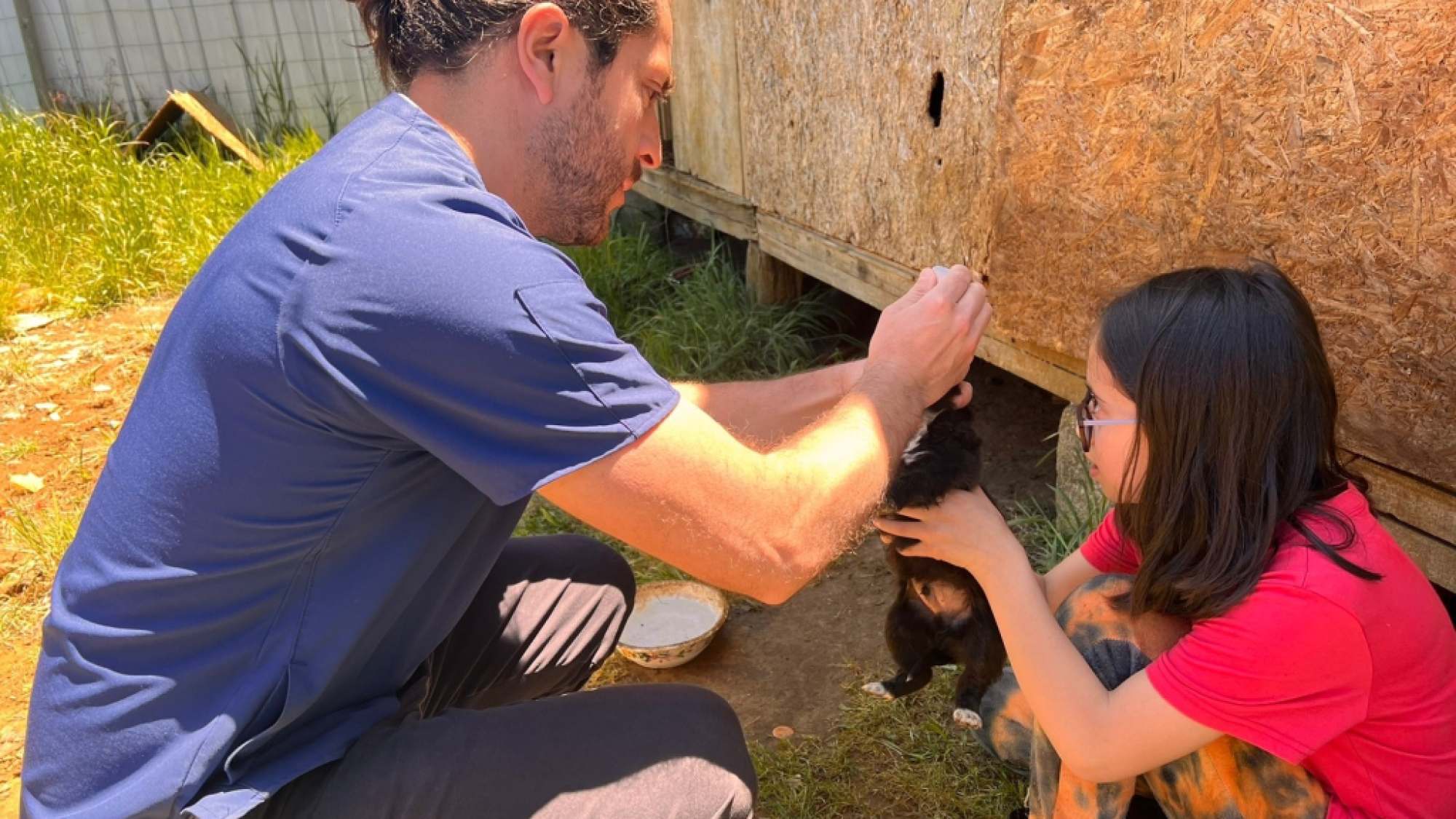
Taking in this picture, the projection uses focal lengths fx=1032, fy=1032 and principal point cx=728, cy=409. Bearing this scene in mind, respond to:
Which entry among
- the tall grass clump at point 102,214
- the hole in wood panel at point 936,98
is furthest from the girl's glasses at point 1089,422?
the tall grass clump at point 102,214

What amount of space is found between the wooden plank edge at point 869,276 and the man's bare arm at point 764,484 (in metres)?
1.39

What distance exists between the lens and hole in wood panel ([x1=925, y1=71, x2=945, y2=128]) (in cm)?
356

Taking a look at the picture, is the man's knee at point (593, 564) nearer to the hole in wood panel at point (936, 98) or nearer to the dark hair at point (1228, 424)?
the dark hair at point (1228, 424)

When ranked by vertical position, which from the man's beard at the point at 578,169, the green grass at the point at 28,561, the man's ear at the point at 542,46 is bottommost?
the green grass at the point at 28,561

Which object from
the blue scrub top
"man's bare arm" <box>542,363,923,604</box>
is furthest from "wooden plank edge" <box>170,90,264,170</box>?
"man's bare arm" <box>542,363,923,604</box>

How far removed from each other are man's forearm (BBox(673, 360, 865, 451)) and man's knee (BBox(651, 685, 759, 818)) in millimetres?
709

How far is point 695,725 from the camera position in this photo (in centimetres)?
192

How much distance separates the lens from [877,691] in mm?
2914

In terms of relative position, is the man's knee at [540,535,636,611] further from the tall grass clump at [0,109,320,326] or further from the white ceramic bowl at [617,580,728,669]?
the tall grass clump at [0,109,320,326]

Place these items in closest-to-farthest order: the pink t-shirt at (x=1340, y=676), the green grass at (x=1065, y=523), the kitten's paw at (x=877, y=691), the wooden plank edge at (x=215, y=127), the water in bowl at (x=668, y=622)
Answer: the pink t-shirt at (x=1340, y=676) → the kitten's paw at (x=877, y=691) → the green grass at (x=1065, y=523) → the water in bowl at (x=668, y=622) → the wooden plank edge at (x=215, y=127)

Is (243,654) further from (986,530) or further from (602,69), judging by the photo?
Answer: (986,530)

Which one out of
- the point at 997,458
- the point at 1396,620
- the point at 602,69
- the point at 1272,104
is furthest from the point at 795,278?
the point at 1396,620

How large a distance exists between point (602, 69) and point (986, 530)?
44.7 inches

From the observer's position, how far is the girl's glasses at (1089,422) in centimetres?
188
